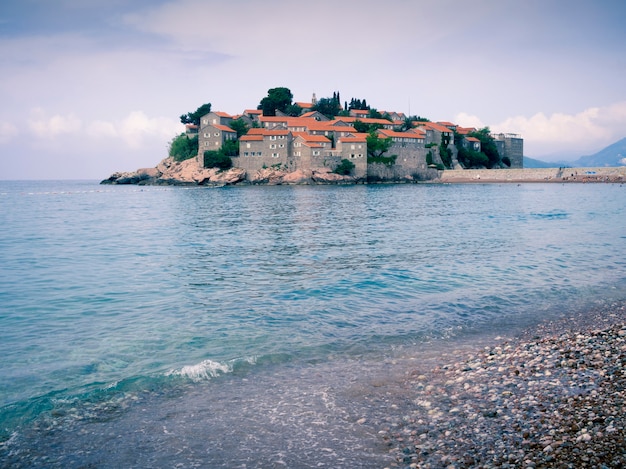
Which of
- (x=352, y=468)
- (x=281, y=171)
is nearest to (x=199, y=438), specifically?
(x=352, y=468)

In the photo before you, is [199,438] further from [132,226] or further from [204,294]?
[132,226]

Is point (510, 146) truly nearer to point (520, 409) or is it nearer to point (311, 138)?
point (311, 138)

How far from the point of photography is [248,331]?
10.6 m

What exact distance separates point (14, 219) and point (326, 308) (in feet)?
113

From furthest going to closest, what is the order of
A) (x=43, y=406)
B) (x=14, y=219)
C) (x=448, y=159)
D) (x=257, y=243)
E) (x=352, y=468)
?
(x=448, y=159), (x=14, y=219), (x=257, y=243), (x=43, y=406), (x=352, y=468)

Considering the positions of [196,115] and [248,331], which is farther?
[196,115]

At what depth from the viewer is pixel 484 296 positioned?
44.4ft

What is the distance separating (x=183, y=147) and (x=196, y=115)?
755 centimetres

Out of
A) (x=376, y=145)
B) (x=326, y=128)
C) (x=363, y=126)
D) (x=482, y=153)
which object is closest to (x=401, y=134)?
(x=376, y=145)

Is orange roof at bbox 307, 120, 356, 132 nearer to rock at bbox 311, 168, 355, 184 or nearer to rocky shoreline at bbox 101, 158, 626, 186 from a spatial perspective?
rock at bbox 311, 168, 355, 184

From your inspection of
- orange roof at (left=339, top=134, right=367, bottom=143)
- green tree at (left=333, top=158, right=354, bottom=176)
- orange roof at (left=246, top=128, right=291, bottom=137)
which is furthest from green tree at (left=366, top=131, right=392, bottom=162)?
orange roof at (left=246, top=128, right=291, bottom=137)

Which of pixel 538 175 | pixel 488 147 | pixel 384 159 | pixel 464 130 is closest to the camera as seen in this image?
pixel 384 159

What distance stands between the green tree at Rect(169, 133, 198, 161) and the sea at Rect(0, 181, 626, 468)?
71.6 metres

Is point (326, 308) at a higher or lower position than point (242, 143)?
lower
